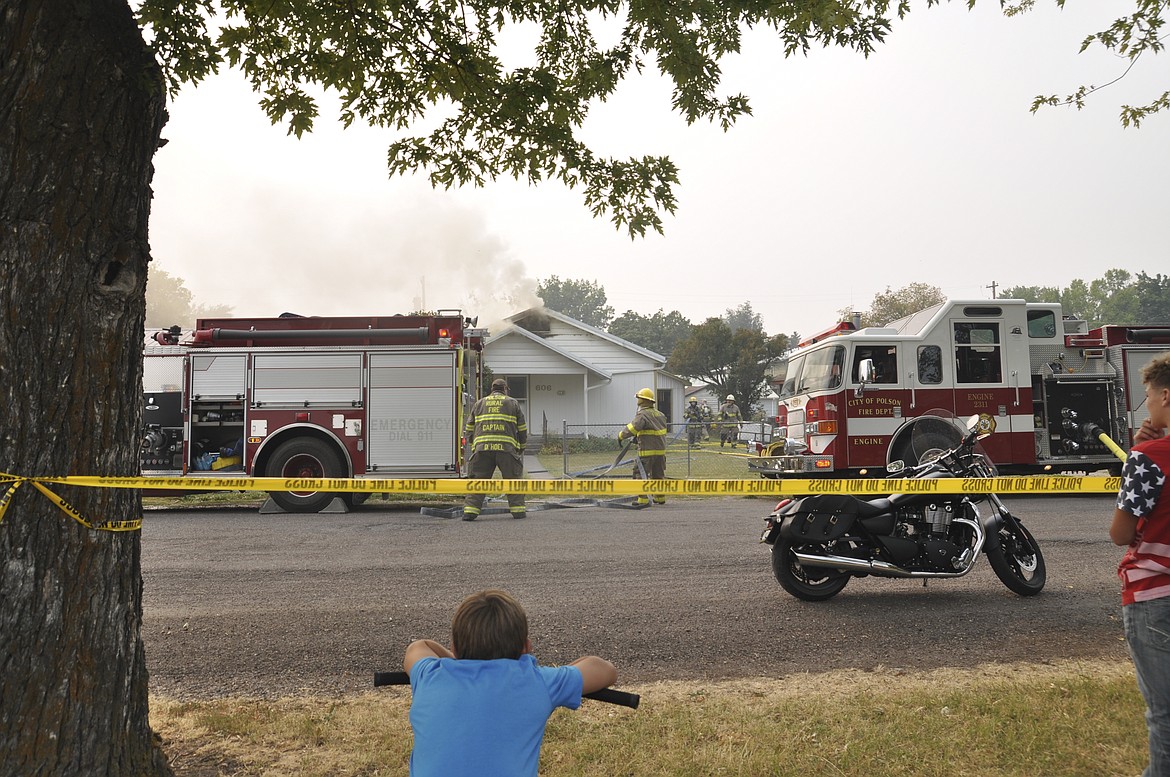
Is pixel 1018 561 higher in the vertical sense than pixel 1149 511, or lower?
lower

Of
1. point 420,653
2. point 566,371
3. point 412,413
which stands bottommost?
point 420,653

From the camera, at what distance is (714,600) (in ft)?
19.7

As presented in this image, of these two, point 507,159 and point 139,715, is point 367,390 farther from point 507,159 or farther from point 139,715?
point 139,715

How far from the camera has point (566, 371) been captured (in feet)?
93.3

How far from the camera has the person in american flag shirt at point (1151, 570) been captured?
2.56 meters

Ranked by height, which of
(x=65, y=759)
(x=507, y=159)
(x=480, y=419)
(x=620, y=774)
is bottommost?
(x=620, y=774)

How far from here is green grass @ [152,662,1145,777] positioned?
315cm

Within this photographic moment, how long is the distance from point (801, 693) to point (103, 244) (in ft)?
12.2

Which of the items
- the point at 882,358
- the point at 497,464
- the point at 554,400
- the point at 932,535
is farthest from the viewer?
the point at 554,400

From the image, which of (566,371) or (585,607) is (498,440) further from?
(566,371)

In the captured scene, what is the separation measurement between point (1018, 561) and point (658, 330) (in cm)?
7066

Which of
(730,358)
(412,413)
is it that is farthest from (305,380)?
(730,358)

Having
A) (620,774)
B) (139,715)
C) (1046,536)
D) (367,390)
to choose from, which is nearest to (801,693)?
(620,774)

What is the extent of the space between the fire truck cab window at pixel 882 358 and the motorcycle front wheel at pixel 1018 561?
6.88m
